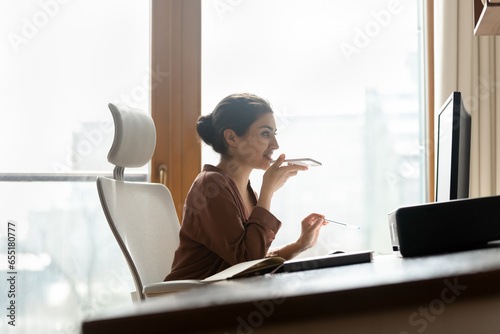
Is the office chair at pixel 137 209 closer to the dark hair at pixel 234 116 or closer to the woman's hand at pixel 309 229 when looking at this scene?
the dark hair at pixel 234 116

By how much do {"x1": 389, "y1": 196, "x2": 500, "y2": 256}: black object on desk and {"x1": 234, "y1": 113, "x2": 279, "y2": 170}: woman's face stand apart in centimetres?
93

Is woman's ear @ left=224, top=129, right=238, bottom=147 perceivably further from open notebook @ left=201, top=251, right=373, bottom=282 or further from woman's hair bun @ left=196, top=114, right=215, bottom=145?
open notebook @ left=201, top=251, right=373, bottom=282

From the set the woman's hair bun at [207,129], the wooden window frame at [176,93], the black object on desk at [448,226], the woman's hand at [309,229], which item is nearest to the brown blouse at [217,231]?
the woman's hand at [309,229]

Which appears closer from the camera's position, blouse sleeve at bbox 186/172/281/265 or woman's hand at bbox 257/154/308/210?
blouse sleeve at bbox 186/172/281/265

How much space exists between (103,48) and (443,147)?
167cm

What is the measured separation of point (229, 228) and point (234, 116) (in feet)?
1.45

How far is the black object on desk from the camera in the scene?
34.2 inches

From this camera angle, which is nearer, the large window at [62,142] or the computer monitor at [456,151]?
the computer monitor at [456,151]

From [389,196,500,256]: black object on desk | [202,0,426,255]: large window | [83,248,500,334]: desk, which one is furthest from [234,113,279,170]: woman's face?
[83,248,500,334]: desk

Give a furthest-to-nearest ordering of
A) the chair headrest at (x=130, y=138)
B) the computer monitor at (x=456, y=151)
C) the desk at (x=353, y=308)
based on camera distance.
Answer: the chair headrest at (x=130, y=138) → the computer monitor at (x=456, y=151) → the desk at (x=353, y=308)

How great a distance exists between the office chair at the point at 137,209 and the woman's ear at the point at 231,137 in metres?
0.24

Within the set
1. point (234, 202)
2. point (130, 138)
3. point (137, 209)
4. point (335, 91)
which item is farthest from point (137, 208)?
point (335, 91)

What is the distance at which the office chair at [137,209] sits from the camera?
1508mm

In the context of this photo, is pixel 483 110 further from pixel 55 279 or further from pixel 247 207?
pixel 55 279
